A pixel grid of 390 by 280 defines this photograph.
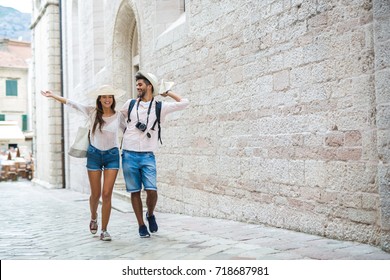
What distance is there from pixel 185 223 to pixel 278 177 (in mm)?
1465

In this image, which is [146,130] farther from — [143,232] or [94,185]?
[143,232]

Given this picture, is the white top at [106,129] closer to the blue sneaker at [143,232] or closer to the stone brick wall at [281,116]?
the blue sneaker at [143,232]

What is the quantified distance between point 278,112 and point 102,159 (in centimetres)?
174

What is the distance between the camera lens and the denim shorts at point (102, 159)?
5293mm

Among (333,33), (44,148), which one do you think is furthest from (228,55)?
(44,148)

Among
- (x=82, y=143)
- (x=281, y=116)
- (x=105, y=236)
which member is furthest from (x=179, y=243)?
(x=281, y=116)

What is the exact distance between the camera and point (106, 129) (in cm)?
527

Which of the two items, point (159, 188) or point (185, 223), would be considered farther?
point (159, 188)

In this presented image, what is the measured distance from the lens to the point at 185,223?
254 inches

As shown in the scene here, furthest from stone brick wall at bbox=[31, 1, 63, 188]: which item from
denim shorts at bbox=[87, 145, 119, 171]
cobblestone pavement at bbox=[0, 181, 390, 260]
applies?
denim shorts at bbox=[87, 145, 119, 171]

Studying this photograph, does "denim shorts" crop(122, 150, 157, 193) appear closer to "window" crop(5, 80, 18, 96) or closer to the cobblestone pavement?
the cobblestone pavement

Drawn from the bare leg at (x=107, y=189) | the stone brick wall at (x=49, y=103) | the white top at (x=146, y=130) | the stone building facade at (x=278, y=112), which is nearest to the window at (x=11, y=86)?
the stone brick wall at (x=49, y=103)
